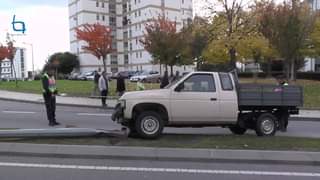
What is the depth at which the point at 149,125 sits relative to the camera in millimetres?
13164

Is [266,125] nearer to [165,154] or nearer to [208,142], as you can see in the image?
[208,142]

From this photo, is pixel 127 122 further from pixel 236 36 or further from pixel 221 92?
pixel 236 36

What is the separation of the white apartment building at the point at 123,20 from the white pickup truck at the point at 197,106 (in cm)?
9070

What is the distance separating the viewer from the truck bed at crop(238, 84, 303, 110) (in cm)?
1417

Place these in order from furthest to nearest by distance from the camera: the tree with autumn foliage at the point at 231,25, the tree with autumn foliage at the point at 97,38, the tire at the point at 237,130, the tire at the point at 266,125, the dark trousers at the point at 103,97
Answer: the tree with autumn foliage at the point at 97,38, the tree with autumn foliage at the point at 231,25, the dark trousers at the point at 103,97, the tire at the point at 237,130, the tire at the point at 266,125

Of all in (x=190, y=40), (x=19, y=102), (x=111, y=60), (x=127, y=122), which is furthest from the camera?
(x=111, y=60)

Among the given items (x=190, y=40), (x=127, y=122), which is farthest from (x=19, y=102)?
(x=190, y=40)

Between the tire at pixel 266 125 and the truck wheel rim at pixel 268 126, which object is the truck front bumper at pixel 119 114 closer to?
the tire at pixel 266 125

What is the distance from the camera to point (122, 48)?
119625 mm

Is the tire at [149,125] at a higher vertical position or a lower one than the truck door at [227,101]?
lower

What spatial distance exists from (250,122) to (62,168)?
650cm

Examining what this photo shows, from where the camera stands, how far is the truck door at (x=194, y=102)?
529 inches

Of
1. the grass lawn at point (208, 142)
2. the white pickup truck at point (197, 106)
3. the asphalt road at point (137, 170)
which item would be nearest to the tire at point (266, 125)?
the white pickup truck at point (197, 106)

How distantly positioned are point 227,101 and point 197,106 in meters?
0.77
